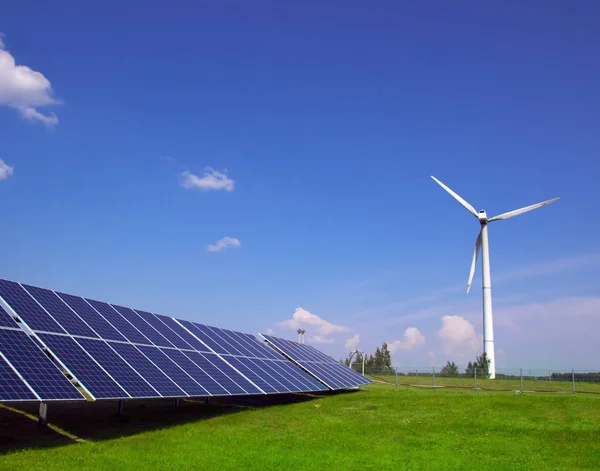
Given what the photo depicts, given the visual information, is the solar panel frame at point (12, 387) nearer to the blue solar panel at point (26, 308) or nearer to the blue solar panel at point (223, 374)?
the blue solar panel at point (26, 308)

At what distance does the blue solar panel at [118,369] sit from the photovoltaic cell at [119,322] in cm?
A: 321

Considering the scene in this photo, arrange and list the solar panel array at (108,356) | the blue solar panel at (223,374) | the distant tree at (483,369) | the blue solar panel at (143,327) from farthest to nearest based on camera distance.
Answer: the distant tree at (483,369) < the blue solar panel at (143,327) < the blue solar panel at (223,374) < the solar panel array at (108,356)

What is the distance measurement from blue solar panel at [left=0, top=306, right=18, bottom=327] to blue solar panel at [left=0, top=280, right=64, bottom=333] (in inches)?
15.7

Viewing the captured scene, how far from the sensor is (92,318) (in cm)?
2416

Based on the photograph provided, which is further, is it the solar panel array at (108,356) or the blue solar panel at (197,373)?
the blue solar panel at (197,373)

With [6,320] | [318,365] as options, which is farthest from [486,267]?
[6,320]

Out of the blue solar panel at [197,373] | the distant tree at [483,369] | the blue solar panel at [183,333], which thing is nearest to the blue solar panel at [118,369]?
the blue solar panel at [197,373]

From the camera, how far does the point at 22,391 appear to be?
15.3m

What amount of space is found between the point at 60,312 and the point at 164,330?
8.38m

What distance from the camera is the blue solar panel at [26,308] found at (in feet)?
64.4

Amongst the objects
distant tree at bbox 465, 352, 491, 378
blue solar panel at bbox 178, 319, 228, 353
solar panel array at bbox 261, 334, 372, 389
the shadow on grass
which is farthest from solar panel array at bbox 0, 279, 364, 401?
distant tree at bbox 465, 352, 491, 378

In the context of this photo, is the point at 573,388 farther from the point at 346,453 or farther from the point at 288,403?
the point at 346,453

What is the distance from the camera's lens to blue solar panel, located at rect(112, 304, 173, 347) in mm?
27109

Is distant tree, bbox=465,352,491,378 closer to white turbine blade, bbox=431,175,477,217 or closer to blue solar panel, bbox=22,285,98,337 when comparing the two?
white turbine blade, bbox=431,175,477,217
